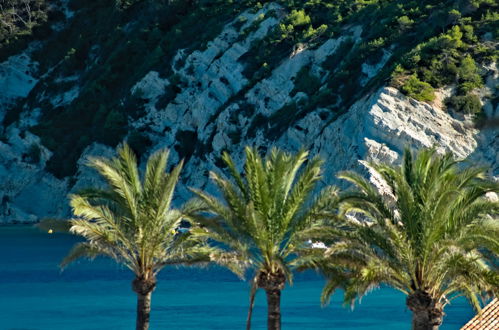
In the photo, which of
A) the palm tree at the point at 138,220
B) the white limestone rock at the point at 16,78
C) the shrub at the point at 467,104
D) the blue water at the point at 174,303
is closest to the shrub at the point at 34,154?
the white limestone rock at the point at 16,78

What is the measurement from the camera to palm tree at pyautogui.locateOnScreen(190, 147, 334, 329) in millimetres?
25578

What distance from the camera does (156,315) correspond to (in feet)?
156

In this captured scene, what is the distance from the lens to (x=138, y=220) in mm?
26922

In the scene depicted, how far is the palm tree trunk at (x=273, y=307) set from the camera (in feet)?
86.1

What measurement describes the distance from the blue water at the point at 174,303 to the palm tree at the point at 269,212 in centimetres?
1827

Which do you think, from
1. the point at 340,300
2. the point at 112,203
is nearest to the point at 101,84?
the point at 340,300

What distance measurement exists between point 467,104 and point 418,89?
322cm

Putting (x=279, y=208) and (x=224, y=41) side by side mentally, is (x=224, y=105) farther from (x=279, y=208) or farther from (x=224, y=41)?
(x=279, y=208)

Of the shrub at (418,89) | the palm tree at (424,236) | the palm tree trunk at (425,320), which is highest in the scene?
the shrub at (418,89)

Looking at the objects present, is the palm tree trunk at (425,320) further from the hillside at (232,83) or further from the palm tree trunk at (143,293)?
the hillside at (232,83)

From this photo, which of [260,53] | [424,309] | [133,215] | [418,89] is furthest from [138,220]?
[260,53]

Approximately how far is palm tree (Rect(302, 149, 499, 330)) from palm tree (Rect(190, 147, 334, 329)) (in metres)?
1.00

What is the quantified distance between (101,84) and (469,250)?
81.2 m

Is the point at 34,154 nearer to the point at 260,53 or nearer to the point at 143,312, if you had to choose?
the point at 260,53
